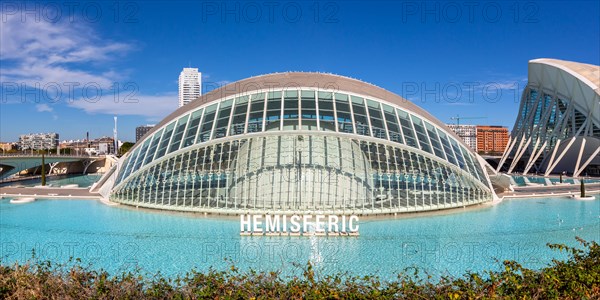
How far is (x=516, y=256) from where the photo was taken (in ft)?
49.6

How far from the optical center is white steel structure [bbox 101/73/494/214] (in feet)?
75.4

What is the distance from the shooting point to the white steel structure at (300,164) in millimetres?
22969

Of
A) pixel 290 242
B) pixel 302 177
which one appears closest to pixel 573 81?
pixel 302 177

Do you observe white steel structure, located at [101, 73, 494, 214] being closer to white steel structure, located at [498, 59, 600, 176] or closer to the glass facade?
the glass facade

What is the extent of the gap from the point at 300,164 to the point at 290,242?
6.81 m

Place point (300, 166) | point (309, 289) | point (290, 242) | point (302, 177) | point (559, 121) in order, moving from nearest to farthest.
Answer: point (309, 289) → point (290, 242) → point (302, 177) → point (300, 166) → point (559, 121)

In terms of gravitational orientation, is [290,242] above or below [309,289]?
below

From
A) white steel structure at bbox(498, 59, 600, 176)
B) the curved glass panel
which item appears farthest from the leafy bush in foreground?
white steel structure at bbox(498, 59, 600, 176)

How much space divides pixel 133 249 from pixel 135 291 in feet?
26.9

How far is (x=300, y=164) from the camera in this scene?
23.2 metres

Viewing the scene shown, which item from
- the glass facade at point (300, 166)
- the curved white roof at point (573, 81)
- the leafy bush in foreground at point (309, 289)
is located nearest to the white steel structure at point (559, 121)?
the curved white roof at point (573, 81)

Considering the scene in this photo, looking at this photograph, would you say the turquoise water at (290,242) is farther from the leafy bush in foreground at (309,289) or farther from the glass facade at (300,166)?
the leafy bush in foreground at (309,289)

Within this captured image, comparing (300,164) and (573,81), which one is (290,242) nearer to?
(300,164)

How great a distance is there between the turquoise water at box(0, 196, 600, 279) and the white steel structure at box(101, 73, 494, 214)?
1632 mm
